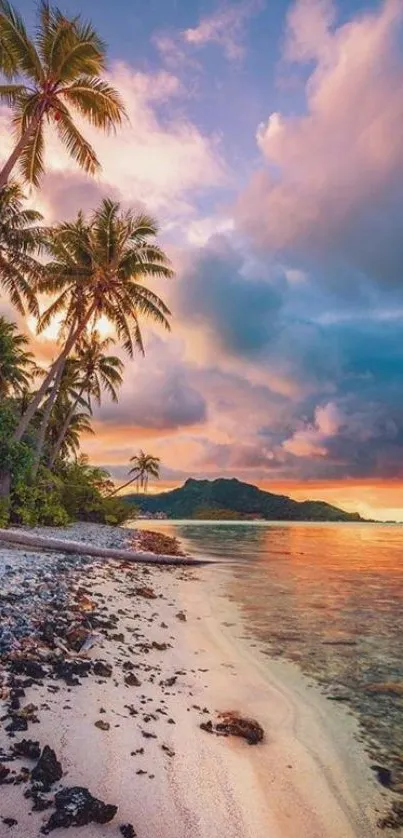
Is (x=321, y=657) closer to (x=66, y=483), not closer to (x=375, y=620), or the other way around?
(x=375, y=620)

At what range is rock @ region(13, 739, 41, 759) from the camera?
3492mm

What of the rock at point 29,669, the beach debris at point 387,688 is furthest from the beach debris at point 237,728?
the beach debris at point 387,688

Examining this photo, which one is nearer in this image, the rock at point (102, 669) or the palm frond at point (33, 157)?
the rock at point (102, 669)

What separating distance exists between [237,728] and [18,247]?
23000mm

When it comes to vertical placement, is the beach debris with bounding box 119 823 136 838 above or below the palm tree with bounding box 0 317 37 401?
below

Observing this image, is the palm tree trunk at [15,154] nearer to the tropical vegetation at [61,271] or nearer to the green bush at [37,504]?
the tropical vegetation at [61,271]

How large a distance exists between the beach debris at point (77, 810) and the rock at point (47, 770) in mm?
143

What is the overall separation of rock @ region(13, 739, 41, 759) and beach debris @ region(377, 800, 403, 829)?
2541 mm

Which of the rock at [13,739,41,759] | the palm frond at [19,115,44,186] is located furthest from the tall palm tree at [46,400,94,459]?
the rock at [13,739,41,759]

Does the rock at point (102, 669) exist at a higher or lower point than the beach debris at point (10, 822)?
higher

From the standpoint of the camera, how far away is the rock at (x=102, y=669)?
5.38 meters

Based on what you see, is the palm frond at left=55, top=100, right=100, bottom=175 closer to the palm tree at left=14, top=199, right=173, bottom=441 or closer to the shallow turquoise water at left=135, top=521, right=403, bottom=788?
the palm tree at left=14, top=199, right=173, bottom=441

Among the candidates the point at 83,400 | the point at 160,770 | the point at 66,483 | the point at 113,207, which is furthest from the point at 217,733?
the point at 83,400

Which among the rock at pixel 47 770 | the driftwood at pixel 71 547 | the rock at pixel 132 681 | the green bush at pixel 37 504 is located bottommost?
the rock at pixel 132 681
